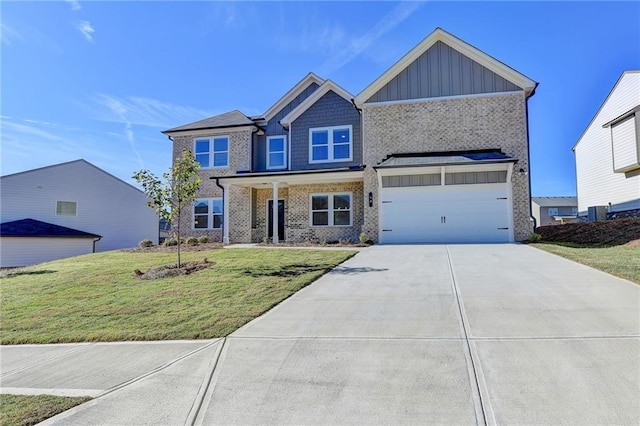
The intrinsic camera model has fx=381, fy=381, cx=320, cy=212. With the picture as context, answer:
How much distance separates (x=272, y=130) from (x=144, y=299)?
14.8 metres

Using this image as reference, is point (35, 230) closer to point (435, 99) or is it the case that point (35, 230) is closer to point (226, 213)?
point (226, 213)

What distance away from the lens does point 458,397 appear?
347 cm

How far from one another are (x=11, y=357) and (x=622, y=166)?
86.9 ft

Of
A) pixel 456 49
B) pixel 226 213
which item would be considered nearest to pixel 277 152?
pixel 226 213

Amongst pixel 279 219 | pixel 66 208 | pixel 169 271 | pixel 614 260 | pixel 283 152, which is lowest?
pixel 169 271

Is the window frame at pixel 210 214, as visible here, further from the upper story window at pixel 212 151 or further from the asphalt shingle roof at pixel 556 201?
the asphalt shingle roof at pixel 556 201

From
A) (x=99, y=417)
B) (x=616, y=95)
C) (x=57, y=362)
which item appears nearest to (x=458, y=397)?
(x=99, y=417)

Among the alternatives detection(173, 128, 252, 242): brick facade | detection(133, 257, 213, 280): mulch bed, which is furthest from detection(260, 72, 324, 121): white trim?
detection(133, 257, 213, 280): mulch bed

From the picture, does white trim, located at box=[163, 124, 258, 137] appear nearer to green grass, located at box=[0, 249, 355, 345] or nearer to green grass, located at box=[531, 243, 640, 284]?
green grass, located at box=[0, 249, 355, 345]

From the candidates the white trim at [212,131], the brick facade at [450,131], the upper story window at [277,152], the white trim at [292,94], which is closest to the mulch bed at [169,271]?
the brick facade at [450,131]

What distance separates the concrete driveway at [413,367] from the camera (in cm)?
334

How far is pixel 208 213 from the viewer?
68.6 ft

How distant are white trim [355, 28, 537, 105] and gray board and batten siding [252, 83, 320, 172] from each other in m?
4.63

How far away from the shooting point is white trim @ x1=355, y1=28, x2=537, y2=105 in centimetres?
1581
